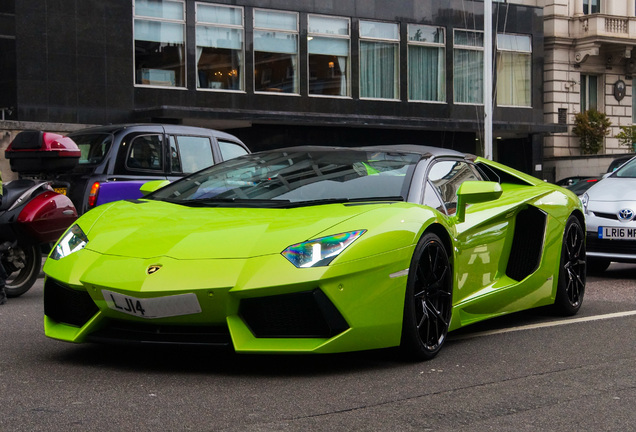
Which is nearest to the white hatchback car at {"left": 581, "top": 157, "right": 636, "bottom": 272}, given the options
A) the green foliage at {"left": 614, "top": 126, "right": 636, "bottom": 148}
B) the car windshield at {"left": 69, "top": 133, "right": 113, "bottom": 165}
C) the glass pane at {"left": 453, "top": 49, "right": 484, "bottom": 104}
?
the car windshield at {"left": 69, "top": 133, "right": 113, "bottom": 165}

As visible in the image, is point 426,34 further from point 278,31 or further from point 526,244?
point 526,244

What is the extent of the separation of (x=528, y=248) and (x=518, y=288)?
13.1 inches

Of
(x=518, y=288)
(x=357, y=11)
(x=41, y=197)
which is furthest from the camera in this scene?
(x=357, y=11)

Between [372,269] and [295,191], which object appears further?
[295,191]

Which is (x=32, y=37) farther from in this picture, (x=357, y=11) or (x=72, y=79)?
(x=357, y=11)

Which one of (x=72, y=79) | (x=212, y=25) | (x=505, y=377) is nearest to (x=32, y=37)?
(x=72, y=79)

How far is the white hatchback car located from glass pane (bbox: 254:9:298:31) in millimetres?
19996

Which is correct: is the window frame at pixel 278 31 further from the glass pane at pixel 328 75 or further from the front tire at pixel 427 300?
the front tire at pixel 427 300

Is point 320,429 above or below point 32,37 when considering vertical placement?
below

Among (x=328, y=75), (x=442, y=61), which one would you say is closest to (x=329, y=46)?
(x=328, y=75)

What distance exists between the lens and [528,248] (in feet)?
23.2

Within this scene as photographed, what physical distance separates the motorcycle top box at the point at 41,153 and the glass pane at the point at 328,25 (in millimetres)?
22752

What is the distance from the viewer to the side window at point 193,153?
1279 centimetres

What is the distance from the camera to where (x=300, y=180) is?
241 inches
